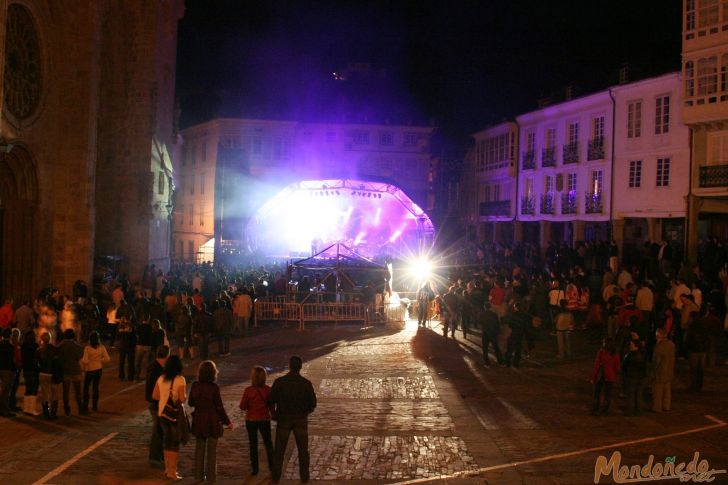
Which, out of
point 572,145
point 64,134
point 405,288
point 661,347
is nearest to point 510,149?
point 572,145

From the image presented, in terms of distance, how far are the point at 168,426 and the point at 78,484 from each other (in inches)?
47.8

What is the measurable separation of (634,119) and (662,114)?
1.95m

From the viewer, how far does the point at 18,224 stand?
2367 cm

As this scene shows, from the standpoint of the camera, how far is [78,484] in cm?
960

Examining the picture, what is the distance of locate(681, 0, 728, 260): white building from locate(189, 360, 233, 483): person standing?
82.5 ft

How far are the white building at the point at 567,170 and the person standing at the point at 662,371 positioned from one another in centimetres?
2456

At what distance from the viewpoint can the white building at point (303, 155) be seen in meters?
59.9

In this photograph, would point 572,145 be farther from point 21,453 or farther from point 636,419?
point 21,453

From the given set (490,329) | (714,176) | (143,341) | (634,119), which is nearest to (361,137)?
(634,119)

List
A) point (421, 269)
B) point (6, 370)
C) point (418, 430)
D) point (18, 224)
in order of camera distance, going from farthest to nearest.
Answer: point (421, 269) < point (18, 224) < point (6, 370) < point (418, 430)

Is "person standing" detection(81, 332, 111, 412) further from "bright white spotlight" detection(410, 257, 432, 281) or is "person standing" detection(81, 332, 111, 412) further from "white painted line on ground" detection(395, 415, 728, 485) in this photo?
"bright white spotlight" detection(410, 257, 432, 281)

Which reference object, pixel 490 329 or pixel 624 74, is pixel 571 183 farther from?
pixel 490 329

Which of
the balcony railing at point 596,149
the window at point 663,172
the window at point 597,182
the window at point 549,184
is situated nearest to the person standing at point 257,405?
the window at point 663,172

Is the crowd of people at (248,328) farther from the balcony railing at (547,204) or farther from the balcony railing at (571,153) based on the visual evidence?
the balcony railing at (547,204)
